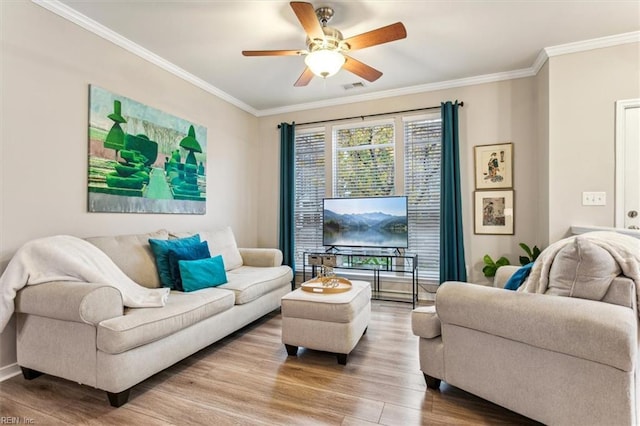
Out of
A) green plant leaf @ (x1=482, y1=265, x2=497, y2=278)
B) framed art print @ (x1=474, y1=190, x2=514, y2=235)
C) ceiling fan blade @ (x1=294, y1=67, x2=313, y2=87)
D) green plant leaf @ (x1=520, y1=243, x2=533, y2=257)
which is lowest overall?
green plant leaf @ (x1=482, y1=265, x2=497, y2=278)

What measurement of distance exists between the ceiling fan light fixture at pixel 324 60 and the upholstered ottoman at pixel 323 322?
1.83 meters

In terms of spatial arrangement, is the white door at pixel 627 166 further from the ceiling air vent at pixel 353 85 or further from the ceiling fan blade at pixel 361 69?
the ceiling air vent at pixel 353 85

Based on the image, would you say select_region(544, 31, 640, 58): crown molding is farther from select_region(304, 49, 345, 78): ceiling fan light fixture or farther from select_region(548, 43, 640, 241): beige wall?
select_region(304, 49, 345, 78): ceiling fan light fixture

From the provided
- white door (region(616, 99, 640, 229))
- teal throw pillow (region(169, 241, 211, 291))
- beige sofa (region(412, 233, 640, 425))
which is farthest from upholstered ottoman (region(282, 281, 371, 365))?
white door (region(616, 99, 640, 229))

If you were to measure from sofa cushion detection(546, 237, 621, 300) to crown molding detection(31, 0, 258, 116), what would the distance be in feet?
12.6

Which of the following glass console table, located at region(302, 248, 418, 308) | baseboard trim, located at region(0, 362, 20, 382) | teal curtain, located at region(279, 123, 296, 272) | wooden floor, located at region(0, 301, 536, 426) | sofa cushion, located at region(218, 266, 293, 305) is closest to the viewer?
wooden floor, located at region(0, 301, 536, 426)

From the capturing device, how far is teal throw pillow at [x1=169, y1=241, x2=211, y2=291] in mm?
2768

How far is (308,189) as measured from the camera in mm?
4887

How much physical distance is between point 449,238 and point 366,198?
44.8 inches

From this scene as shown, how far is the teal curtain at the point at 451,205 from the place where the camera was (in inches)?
152

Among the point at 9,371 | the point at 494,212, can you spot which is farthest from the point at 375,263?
the point at 9,371

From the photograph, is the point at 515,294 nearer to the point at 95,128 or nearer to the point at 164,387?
the point at 164,387

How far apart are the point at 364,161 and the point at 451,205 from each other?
135 cm

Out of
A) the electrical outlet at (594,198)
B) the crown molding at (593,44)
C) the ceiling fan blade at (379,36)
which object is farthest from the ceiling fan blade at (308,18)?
the electrical outlet at (594,198)
